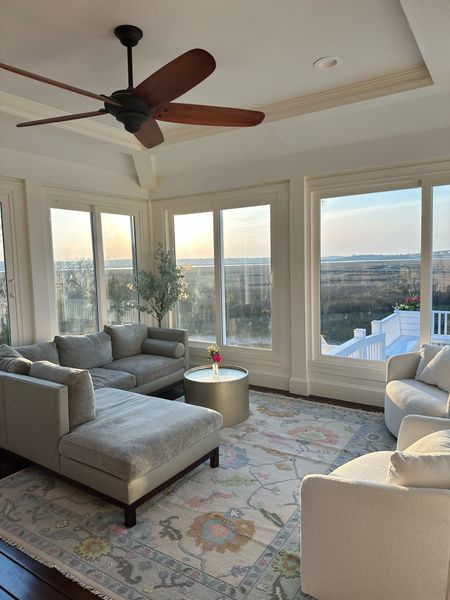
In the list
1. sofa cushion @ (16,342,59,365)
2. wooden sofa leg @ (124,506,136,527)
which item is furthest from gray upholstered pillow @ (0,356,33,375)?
wooden sofa leg @ (124,506,136,527)

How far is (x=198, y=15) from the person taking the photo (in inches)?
91.3

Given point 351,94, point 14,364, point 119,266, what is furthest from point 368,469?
point 119,266

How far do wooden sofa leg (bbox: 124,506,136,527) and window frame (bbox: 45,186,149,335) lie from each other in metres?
2.73

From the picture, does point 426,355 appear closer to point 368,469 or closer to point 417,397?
point 417,397

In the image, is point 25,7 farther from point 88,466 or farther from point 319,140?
point 319,140

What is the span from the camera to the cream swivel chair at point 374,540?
1.57 meters

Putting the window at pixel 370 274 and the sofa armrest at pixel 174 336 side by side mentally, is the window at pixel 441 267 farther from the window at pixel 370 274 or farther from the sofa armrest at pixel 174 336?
the sofa armrest at pixel 174 336

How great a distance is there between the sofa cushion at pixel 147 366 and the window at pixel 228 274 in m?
0.90

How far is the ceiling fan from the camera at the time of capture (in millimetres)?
1984

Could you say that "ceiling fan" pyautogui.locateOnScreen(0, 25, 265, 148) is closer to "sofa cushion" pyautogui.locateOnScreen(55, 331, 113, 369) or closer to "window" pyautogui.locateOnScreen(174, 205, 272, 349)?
"sofa cushion" pyautogui.locateOnScreen(55, 331, 113, 369)

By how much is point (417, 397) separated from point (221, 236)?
3.15m

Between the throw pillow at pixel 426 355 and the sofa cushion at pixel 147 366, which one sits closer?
the throw pillow at pixel 426 355

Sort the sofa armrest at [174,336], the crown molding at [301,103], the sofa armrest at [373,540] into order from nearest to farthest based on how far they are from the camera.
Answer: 1. the sofa armrest at [373,540]
2. the crown molding at [301,103]
3. the sofa armrest at [174,336]

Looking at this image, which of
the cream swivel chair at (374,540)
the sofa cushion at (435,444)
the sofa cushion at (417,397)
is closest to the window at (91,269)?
the sofa cushion at (417,397)
